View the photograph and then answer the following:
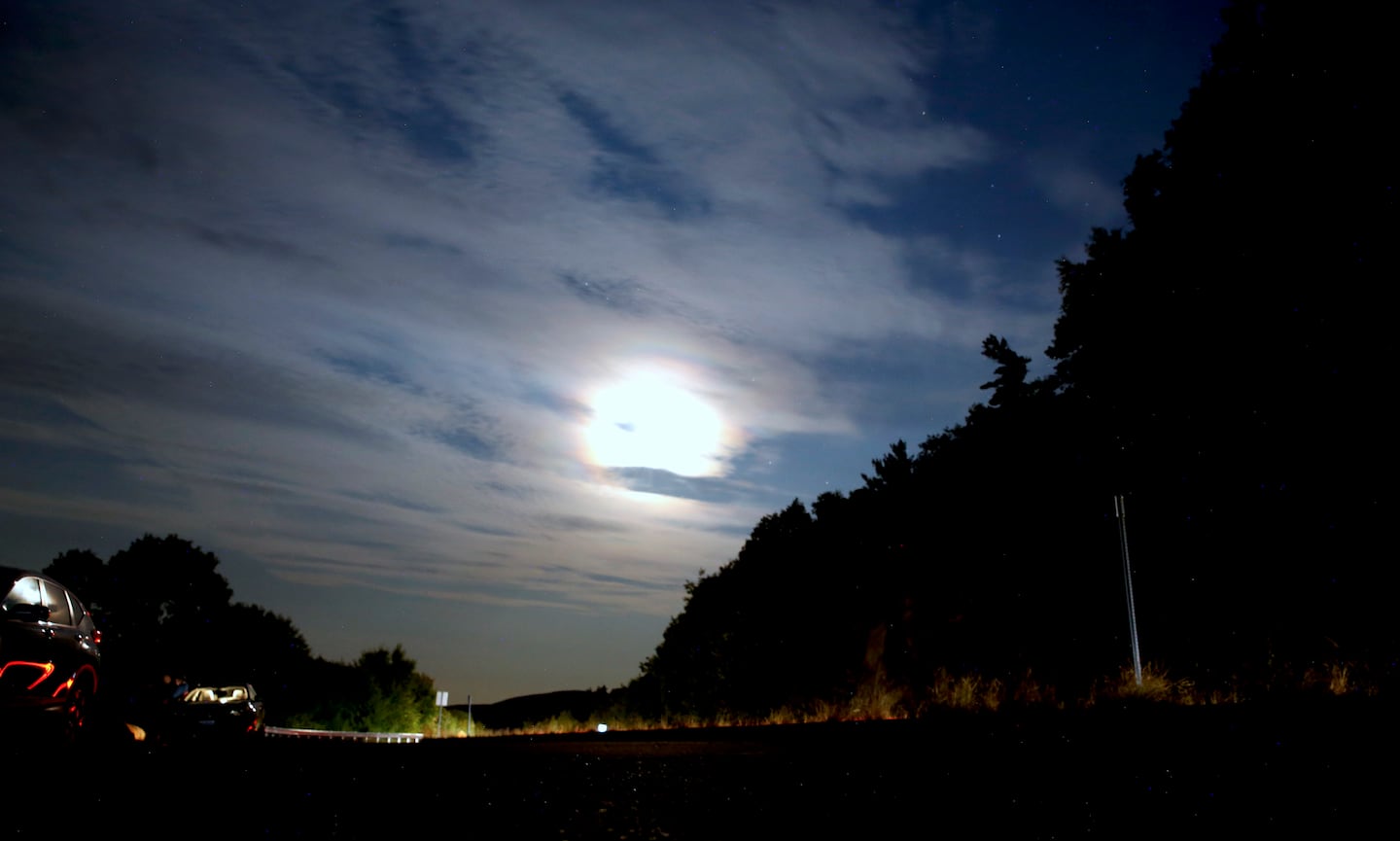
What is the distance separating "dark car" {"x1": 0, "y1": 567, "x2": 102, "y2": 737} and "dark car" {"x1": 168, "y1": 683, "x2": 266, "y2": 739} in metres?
14.5

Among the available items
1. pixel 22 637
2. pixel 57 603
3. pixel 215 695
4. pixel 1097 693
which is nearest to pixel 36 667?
pixel 22 637

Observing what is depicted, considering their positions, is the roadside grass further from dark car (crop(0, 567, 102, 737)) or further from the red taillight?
the red taillight

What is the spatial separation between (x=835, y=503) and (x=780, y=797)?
1701 inches

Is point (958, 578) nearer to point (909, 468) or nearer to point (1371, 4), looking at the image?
point (1371, 4)

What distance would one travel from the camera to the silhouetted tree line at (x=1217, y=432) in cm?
1427

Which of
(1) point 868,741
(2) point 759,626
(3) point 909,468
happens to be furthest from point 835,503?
(1) point 868,741

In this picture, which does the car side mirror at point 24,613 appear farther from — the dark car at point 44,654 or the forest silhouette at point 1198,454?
the forest silhouette at point 1198,454

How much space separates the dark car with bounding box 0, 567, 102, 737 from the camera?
927cm

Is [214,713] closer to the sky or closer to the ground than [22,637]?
closer to the ground

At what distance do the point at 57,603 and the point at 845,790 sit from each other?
10.3 m

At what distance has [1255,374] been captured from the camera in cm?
1568

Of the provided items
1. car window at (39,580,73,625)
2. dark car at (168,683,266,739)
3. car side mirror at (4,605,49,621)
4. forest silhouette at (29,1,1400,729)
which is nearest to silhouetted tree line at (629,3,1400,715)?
forest silhouette at (29,1,1400,729)

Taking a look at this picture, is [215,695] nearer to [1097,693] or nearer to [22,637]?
[22,637]

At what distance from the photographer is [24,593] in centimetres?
1030
